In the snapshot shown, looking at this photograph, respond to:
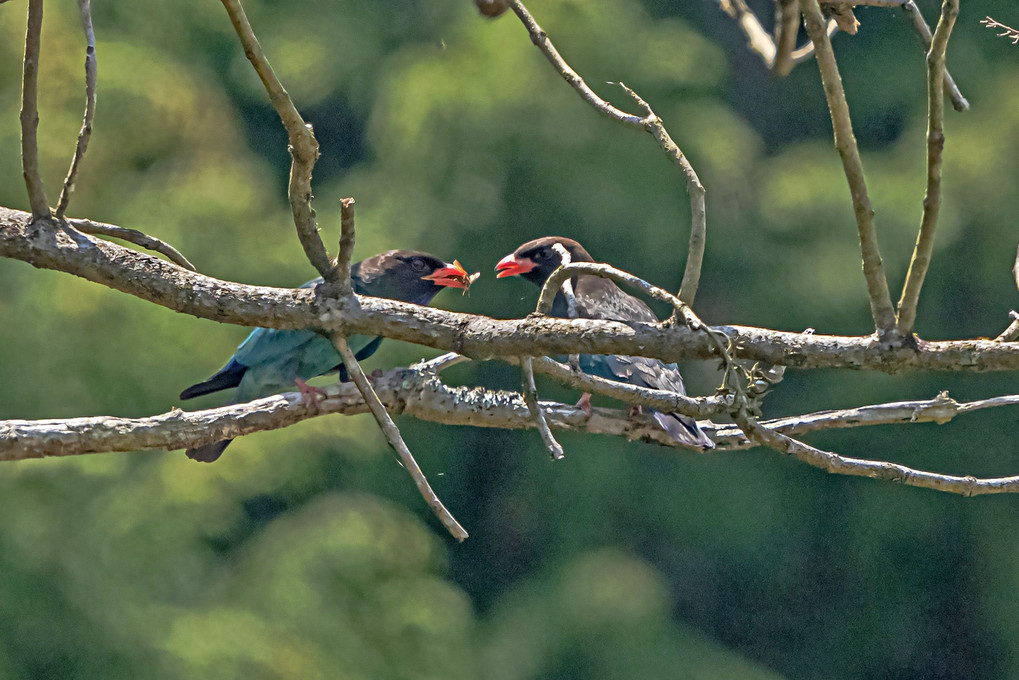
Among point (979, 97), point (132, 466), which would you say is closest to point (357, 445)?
point (132, 466)

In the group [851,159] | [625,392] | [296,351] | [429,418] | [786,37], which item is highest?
[786,37]

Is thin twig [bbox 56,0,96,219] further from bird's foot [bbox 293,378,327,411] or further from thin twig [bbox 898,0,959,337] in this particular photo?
thin twig [bbox 898,0,959,337]

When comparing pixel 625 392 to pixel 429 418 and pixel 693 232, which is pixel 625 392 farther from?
pixel 429 418

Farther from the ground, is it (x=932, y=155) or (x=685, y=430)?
(x=932, y=155)

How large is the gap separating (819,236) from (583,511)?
165 centimetres

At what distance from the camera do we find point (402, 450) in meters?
1.27

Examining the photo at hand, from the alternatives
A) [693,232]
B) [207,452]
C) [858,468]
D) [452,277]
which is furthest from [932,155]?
[207,452]

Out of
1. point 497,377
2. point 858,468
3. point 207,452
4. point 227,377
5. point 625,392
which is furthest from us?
point 497,377

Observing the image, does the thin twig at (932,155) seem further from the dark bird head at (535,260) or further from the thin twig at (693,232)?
the dark bird head at (535,260)

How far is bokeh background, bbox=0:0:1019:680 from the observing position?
13.3 ft

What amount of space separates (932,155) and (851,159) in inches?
3.7

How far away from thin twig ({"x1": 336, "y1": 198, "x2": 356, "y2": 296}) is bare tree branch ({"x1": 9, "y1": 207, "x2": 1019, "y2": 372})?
1.1 inches

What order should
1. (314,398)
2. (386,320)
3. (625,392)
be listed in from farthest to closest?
(314,398), (625,392), (386,320)

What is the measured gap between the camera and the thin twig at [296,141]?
4.07 ft
